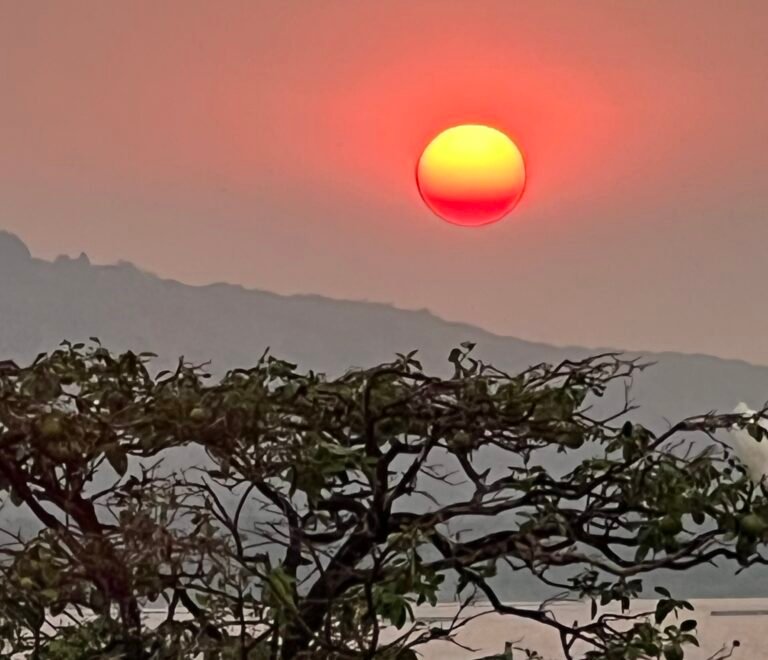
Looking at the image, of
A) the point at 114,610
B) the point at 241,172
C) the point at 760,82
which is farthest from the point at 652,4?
the point at 114,610

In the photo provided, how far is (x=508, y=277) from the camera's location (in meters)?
1.24

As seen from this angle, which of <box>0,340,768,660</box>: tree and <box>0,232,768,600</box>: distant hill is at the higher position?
<box>0,232,768,600</box>: distant hill

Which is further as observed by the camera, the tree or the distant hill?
the distant hill

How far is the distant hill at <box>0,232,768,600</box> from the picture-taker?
1.19m

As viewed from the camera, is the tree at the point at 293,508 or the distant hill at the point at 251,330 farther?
the distant hill at the point at 251,330

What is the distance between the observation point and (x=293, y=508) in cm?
66

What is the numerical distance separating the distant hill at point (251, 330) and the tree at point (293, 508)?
0.50 metres

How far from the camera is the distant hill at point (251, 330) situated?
1188 millimetres

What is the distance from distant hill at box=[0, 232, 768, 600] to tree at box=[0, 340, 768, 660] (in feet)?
1.65

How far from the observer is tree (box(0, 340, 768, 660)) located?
60 centimetres

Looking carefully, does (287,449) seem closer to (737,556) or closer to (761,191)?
(737,556)

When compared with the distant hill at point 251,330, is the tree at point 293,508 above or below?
below

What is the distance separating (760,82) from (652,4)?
0.54 ft

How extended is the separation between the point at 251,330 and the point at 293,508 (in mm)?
563
